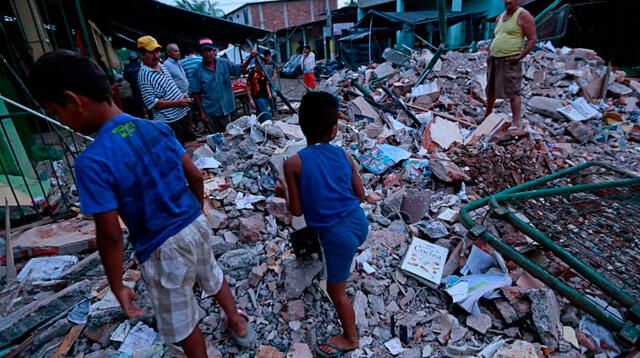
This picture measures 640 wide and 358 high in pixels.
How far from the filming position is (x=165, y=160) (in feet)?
4.33

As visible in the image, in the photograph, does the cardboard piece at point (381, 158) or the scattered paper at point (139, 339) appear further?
the cardboard piece at point (381, 158)

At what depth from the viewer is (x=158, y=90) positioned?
3404 mm

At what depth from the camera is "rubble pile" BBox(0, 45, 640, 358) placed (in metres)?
1.82

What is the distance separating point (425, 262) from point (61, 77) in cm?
222

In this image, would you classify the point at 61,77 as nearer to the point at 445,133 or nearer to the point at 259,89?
the point at 445,133

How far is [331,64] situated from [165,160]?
56.5ft

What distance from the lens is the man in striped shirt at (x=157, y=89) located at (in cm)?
328

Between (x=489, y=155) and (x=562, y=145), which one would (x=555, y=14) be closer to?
(x=562, y=145)

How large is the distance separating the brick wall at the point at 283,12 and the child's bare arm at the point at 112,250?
1457 inches

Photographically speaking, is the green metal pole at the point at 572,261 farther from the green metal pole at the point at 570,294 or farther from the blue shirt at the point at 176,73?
the blue shirt at the point at 176,73

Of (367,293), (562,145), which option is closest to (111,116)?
(367,293)

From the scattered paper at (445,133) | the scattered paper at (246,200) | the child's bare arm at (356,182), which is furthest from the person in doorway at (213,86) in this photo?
the child's bare arm at (356,182)

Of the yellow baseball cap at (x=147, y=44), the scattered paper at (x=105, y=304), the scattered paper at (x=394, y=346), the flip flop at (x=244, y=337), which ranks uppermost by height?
the yellow baseball cap at (x=147, y=44)

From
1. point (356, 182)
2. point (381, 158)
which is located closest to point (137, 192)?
point (356, 182)
